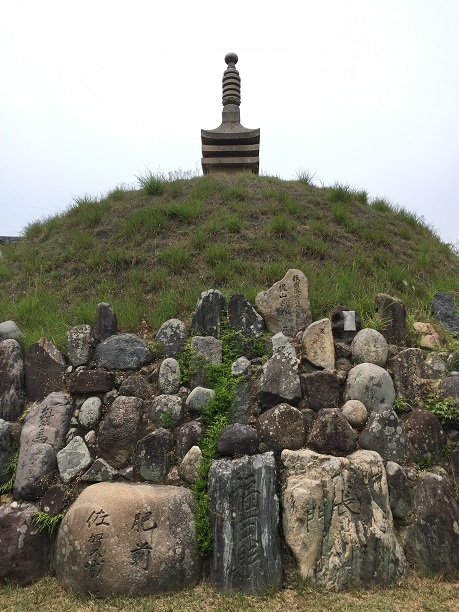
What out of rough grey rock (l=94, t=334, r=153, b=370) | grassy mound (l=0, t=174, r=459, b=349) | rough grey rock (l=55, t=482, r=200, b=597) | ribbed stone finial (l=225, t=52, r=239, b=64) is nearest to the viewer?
rough grey rock (l=55, t=482, r=200, b=597)

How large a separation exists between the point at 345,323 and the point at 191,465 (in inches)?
84.3

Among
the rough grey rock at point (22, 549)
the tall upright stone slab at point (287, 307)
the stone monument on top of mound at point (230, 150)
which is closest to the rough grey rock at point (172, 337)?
the tall upright stone slab at point (287, 307)

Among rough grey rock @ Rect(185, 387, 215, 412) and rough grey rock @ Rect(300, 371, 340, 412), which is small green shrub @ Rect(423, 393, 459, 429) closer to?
rough grey rock @ Rect(300, 371, 340, 412)

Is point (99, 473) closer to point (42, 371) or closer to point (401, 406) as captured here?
point (42, 371)

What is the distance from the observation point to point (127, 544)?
322cm

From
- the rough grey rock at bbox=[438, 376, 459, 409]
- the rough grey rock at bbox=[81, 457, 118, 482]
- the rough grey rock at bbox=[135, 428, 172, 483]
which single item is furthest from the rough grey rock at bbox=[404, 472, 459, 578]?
the rough grey rock at bbox=[81, 457, 118, 482]

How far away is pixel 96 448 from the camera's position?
13.1 ft

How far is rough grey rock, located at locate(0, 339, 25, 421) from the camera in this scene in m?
4.44

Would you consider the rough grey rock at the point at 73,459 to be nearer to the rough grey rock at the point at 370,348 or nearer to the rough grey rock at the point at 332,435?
the rough grey rock at the point at 332,435

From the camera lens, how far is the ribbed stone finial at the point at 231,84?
12.6m

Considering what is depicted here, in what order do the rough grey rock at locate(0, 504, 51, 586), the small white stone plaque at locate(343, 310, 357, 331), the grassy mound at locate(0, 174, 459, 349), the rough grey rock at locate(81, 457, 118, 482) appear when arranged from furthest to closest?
the grassy mound at locate(0, 174, 459, 349) < the small white stone plaque at locate(343, 310, 357, 331) < the rough grey rock at locate(81, 457, 118, 482) < the rough grey rock at locate(0, 504, 51, 586)

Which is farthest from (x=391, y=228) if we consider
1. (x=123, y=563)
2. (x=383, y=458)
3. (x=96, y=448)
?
(x=123, y=563)

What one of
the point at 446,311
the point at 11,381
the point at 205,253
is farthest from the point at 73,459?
the point at 446,311

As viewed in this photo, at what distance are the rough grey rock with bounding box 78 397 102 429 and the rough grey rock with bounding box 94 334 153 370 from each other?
0.43 meters
